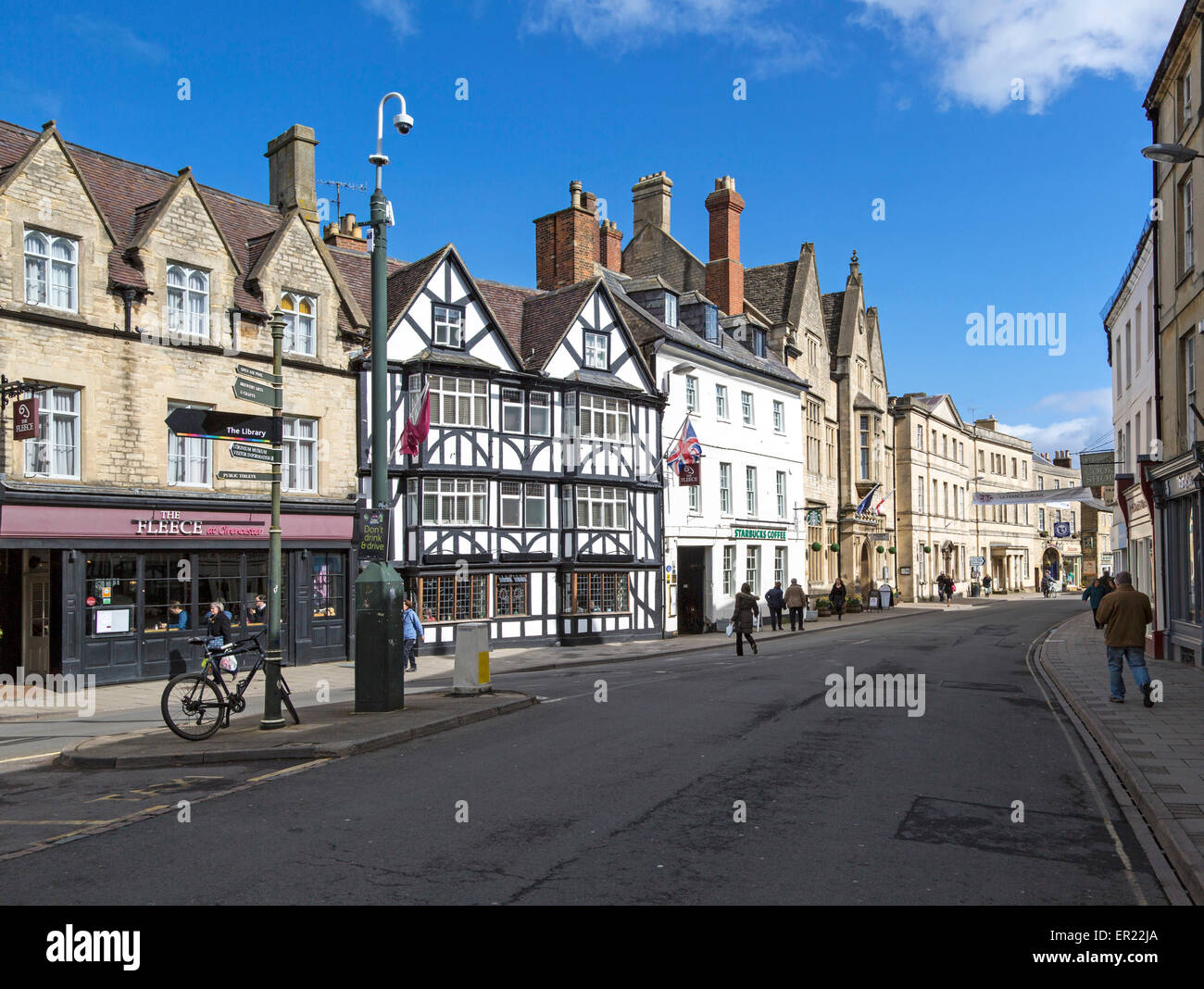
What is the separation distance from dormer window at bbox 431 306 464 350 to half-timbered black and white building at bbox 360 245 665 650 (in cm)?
3

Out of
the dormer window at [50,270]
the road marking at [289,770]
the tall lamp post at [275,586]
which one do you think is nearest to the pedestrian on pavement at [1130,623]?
the road marking at [289,770]

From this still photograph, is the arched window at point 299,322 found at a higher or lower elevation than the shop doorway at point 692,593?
higher

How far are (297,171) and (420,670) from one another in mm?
14054

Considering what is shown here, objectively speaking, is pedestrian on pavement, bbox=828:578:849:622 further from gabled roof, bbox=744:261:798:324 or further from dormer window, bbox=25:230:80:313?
dormer window, bbox=25:230:80:313

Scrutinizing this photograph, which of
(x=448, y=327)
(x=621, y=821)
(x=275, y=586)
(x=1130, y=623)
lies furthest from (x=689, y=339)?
(x=621, y=821)

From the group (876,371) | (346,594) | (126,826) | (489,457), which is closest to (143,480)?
(346,594)

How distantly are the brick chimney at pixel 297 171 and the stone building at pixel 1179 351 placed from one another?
2044 cm

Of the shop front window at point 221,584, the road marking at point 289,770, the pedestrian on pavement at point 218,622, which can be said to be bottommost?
the road marking at point 289,770

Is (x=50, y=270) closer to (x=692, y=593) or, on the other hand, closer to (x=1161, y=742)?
A: (x=1161, y=742)

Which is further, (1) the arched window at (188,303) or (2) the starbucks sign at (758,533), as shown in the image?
(2) the starbucks sign at (758,533)

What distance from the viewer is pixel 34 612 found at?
20.3 meters

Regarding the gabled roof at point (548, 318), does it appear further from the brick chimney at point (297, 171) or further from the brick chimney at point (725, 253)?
the brick chimney at point (725, 253)

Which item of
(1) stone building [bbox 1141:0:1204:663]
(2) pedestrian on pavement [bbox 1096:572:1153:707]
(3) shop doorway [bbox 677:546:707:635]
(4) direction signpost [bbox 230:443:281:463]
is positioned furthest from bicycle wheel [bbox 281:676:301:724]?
(3) shop doorway [bbox 677:546:707:635]

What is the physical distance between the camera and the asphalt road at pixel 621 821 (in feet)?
19.4
